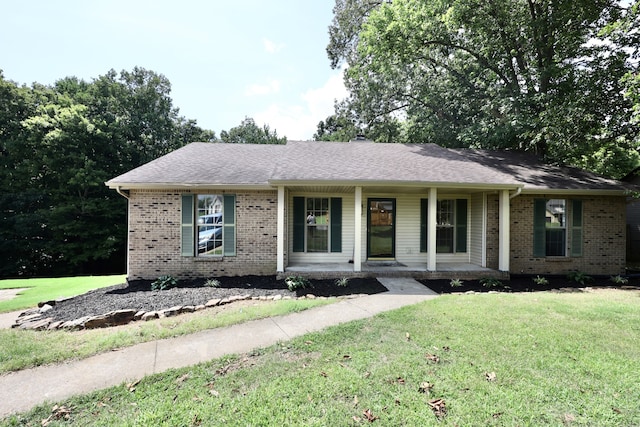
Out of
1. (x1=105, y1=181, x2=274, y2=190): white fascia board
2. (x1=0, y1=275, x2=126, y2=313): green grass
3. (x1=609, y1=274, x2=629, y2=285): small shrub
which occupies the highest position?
(x1=105, y1=181, x2=274, y2=190): white fascia board

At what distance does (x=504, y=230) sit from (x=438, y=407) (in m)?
7.22

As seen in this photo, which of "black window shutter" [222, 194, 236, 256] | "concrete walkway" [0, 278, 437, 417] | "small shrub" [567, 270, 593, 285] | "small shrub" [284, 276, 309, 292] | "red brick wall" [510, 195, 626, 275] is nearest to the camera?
"concrete walkway" [0, 278, 437, 417]

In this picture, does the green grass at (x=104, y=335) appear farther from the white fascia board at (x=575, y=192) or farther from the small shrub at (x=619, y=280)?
the small shrub at (x=619, y=280)

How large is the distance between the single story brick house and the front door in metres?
0.03

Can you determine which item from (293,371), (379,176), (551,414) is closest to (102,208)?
(379,176)

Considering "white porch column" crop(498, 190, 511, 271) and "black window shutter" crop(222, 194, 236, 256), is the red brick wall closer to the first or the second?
"white porch column" crop(498, 190, 511, 271)

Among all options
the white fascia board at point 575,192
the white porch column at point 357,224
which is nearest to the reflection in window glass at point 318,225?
the white porch column at point 357,224

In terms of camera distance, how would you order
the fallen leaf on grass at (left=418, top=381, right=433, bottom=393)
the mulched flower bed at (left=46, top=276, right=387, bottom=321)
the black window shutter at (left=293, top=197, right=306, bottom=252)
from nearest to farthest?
1. the fallen leaf on grass at (left=418, top=381, right=433, bottom=393)
2. the mulched flower bed at (left=46, top=276, right=387, bottom=321)
3. the black window shutter at (left=293, top=197, right=306, bottom=252)

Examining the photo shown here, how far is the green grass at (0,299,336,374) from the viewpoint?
3.83 meters

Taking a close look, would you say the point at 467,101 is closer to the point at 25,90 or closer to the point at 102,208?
the point at 102,208

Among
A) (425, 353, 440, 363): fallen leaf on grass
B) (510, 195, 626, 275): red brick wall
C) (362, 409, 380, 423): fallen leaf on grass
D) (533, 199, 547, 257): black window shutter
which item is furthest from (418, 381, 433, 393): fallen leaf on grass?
(533, 199, 547, 257): black window shutter

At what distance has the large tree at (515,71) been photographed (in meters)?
9.89

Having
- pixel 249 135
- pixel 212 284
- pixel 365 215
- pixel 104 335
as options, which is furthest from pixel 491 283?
pixel 249 135

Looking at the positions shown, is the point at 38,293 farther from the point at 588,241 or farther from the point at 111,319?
the point at 588,241
